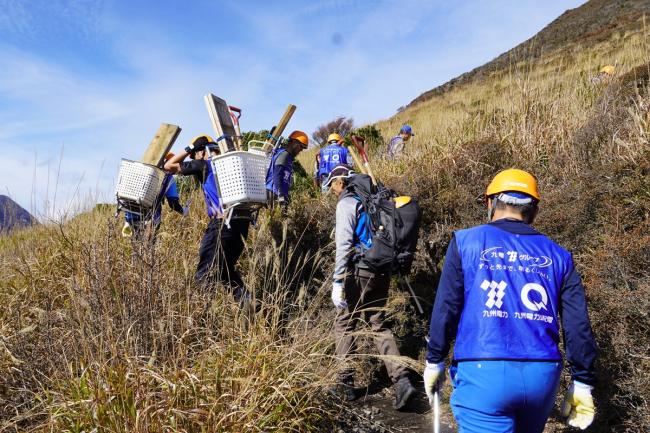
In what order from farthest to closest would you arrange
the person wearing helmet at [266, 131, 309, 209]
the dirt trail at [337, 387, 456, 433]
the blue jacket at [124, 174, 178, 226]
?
the person wearing helmet at [266, 131, 309, 209]
the blue jacket at [124, 174, 178, 226]
the dirt trail at [337, 387, 456, 433]

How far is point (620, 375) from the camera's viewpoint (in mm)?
3242

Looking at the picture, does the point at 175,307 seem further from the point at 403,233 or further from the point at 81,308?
the point at 403,233

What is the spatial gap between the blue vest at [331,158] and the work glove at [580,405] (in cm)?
633

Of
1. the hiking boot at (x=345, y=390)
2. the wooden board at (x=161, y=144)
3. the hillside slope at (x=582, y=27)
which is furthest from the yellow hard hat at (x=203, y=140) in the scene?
the hillside slope at (x=582, y=27)

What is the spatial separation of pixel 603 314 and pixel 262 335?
228 cm

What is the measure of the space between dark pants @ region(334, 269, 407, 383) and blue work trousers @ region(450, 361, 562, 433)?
5.90 ft

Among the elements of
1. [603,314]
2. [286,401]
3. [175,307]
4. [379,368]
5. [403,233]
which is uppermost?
[403,233]

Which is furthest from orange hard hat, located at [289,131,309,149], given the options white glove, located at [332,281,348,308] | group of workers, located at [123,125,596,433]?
group of workers, located at [123,125,596,433]

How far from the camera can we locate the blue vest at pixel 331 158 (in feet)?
28.0

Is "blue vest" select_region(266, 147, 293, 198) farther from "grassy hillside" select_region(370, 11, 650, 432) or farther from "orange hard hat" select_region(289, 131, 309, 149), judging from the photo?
"grassy hillside" select_region(370, 11, 650, 432)

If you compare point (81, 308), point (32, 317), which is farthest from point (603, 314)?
point (32, 317)

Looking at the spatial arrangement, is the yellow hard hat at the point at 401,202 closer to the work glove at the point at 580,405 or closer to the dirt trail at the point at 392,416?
the dirt trail at the point at 392,416

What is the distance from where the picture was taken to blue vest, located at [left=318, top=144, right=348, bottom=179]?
28.0ft

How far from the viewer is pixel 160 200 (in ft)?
17.6
